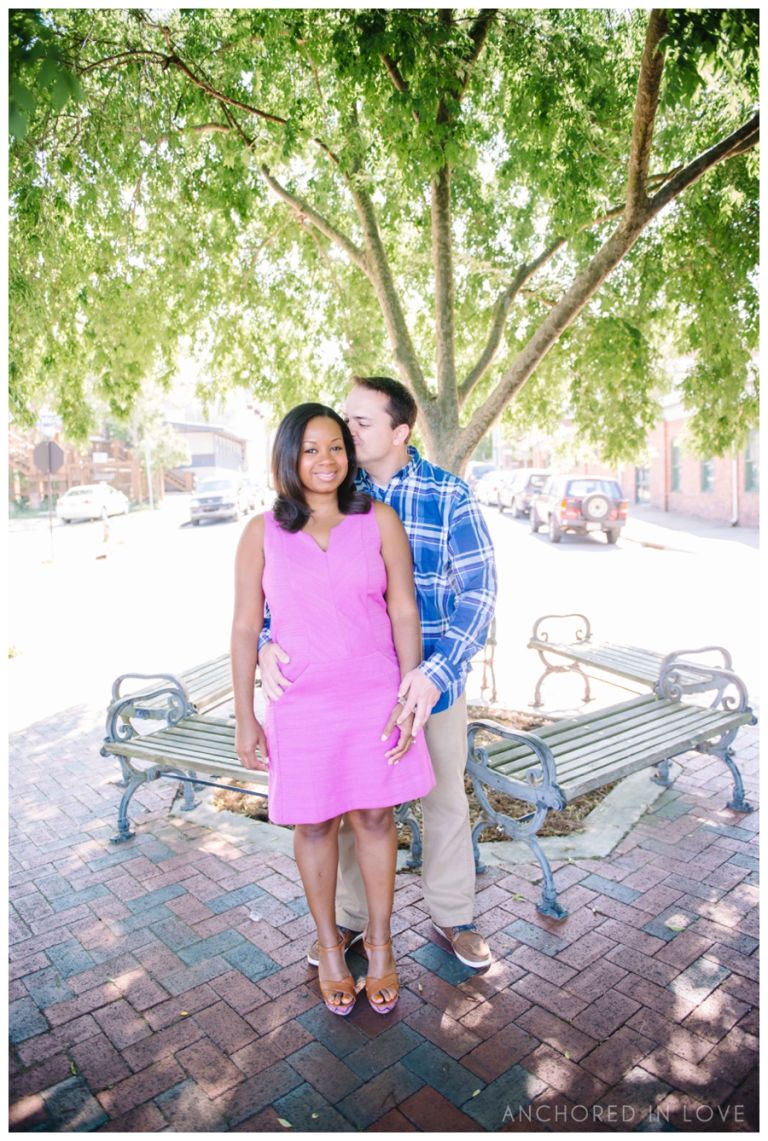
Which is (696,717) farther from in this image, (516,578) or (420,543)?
(516,578)

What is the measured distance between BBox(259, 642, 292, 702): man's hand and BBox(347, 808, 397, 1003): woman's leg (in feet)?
1.75

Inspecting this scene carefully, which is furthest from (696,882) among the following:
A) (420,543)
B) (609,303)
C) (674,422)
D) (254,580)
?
(674,422)

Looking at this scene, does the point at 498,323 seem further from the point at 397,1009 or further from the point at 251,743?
the point at 397,1009

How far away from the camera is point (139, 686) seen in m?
7.75

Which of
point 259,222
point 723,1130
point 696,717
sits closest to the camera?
point 723,1130

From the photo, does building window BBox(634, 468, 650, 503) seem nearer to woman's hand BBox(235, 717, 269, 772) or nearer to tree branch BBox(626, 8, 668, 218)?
tree branch BBox(626, 8, 668, 218)

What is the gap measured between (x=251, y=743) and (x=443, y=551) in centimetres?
97

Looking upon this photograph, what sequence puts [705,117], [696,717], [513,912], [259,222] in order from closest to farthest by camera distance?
[513,912]
[696,717]
[705,117]
[259,222]

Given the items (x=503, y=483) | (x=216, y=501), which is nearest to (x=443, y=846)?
(x=216, y=501)

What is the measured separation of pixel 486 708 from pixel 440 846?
3002 millimetres

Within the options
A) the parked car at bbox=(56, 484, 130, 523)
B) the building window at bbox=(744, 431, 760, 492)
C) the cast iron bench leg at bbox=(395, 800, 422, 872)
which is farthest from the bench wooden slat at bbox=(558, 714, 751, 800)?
the parked car at bbox=(56, 484, 130, 523)

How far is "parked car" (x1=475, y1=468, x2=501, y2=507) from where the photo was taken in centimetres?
3212

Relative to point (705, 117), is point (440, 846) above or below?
below

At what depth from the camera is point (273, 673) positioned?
2.53 meters
